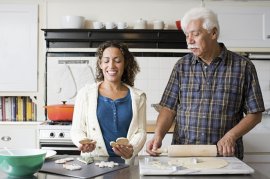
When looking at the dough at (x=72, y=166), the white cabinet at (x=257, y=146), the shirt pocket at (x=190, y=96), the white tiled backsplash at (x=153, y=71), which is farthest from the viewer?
the white tiled backsplash at (x=153, y=71)

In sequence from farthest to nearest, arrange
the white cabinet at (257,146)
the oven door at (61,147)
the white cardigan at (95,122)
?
the white cabinet at (257,146), the oven door at (61,147), the white cardigan at (95,122)

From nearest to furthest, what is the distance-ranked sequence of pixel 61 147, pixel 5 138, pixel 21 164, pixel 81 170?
pixel 21 164 < pixel 81 170 < pixel 61 147 < pixel 5 138

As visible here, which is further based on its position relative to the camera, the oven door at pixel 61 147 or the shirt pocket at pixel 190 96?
the oven door at pixel 61 147

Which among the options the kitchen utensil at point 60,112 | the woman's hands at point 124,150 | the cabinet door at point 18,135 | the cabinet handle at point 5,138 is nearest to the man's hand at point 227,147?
the woman's hands at point 124,150

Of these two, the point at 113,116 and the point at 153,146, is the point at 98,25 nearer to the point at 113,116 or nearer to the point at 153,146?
the point at 113,116

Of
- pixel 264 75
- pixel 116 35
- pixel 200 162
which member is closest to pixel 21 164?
pixel 200 162

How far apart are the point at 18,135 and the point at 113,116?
194cm

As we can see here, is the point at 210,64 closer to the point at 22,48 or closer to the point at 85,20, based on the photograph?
the point at 85,20

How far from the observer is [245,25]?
360 centimetres

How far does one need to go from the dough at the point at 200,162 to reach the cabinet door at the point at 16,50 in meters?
2.47

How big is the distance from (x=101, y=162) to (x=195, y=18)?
32.6 inches

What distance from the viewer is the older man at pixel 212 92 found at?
1745mm

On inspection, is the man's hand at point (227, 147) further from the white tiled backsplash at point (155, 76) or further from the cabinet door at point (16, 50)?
the cabinet door at point (16, 50)

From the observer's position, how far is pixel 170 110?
6.18 ft
